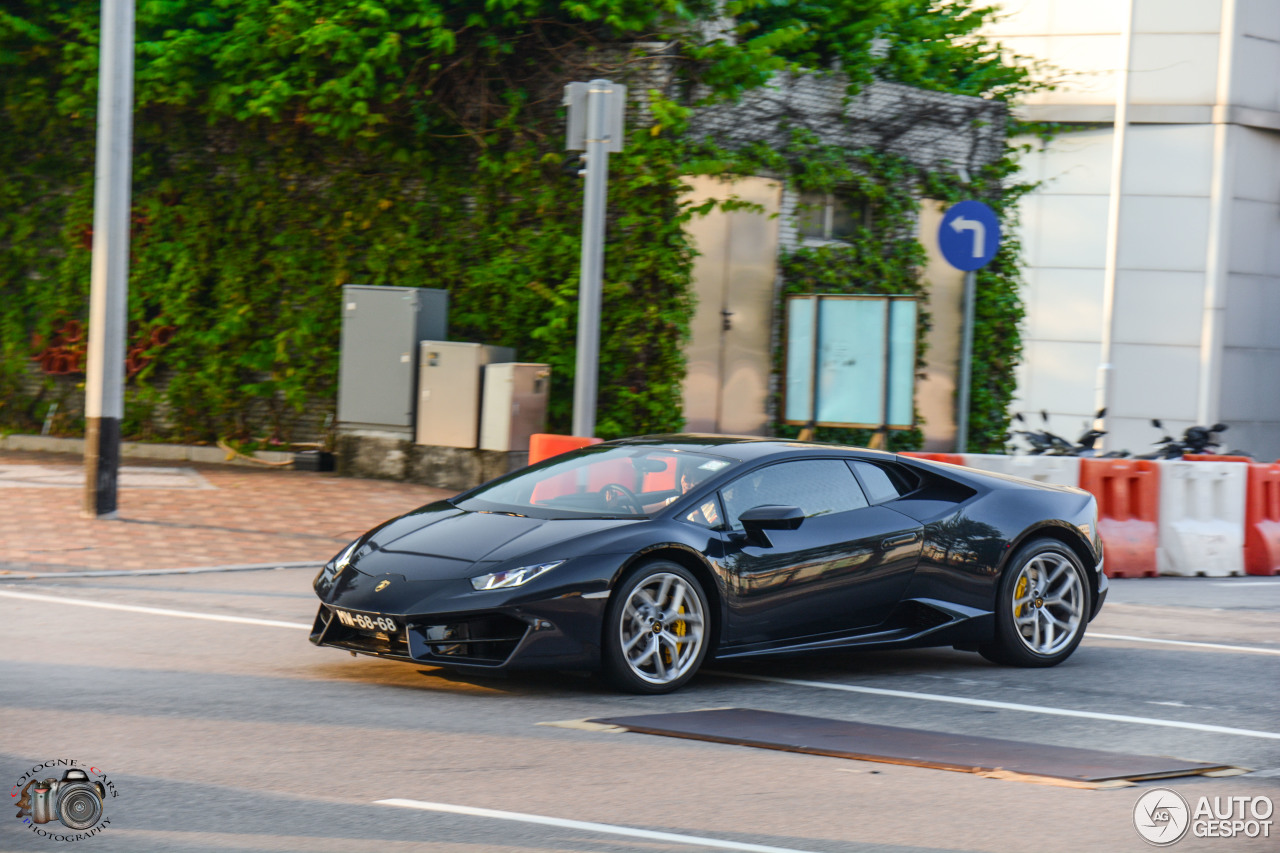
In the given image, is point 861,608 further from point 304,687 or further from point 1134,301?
point 1134,301

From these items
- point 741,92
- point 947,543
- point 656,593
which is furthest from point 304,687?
point 741,92

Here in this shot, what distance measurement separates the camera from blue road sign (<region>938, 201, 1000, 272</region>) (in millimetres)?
13789

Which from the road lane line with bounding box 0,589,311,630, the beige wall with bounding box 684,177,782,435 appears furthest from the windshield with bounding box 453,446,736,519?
the beige wall with bounding box 684,177,782,435

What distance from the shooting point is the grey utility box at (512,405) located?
15.9 metres

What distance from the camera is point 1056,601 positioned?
8.80 metres

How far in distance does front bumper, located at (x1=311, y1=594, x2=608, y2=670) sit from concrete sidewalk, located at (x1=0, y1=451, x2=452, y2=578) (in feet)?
14.9

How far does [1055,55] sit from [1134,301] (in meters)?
4.59

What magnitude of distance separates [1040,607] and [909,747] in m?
2.60

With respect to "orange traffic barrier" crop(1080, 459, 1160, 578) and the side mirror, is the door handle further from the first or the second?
"orange traffic barrier" crop(1080, 459, 1160, 578)

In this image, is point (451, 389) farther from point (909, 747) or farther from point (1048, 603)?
point (909, 747)

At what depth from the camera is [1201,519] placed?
1378cm

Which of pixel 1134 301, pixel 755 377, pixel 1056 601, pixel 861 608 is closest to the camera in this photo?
pixel 861 608

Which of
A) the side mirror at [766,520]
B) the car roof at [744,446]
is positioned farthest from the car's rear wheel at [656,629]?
the car roof at [744,446]

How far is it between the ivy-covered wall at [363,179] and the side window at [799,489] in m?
8.35
